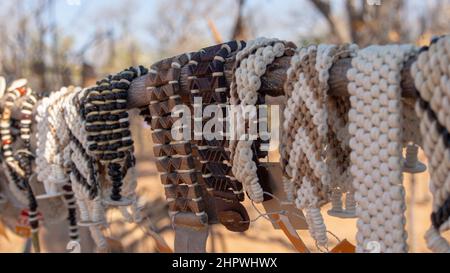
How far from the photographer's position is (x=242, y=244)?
2672 millimetres

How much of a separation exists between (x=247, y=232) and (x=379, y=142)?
7.92 ft

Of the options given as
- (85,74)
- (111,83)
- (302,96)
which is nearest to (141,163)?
(85,74)

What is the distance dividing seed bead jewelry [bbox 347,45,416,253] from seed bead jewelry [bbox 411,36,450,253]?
0.02 metres

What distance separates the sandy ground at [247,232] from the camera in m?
1.95

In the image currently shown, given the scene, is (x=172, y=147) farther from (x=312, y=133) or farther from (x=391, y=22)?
(x=391, y=22)

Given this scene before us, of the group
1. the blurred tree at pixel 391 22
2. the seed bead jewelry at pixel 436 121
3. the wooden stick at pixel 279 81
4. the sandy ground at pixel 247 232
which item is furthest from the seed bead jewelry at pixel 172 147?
the blurred tree at pixel 391 22

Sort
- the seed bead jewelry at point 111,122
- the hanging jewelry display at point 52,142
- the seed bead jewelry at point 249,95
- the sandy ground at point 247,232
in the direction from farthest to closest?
1. the sandy ground at point 247,232
2. the hanging jewelry display at point 52,142
3. the seed bead jewelry at point 111,122
4. the seed bead jewelry at point 249,95

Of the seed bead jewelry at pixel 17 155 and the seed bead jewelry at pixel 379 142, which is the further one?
the seed bead jewelry at pixel 17 155

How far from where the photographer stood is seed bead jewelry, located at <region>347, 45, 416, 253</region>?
476mm

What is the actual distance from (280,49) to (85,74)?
6.02 ft

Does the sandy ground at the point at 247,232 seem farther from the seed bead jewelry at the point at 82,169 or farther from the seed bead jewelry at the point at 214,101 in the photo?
the seed bead jewelry at the point at 214,101

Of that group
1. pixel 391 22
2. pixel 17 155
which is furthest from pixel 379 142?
pixel 391 22

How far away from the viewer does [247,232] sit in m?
2.83

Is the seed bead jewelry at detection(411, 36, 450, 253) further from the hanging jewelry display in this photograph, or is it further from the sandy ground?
the sandy ground
